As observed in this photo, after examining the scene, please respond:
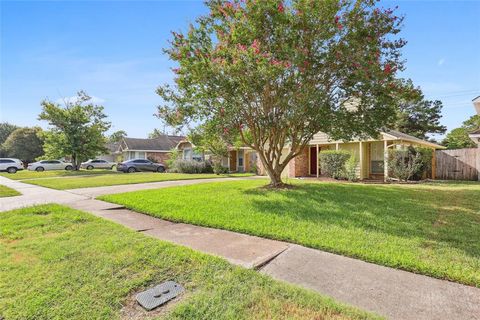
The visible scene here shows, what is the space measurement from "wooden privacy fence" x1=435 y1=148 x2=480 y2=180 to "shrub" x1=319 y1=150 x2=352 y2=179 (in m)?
6.47

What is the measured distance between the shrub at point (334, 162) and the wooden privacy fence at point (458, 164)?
6.47m

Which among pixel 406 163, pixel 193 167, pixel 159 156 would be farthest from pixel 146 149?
pixel 406 163

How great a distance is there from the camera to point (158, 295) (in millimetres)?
3006

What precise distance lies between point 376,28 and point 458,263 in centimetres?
757

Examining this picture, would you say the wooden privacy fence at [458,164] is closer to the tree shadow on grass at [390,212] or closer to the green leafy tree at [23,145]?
the tree shadow on grass at [390,212]

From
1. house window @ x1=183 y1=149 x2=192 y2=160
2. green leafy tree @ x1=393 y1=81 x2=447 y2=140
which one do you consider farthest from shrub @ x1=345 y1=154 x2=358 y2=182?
green leafy tree @ x1=393 y1=81 x2=447 y2=140

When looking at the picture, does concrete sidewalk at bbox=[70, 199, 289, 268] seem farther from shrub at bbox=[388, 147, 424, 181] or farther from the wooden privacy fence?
the wooden privacy fence

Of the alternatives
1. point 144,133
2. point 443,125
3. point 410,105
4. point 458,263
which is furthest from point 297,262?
point 144,133

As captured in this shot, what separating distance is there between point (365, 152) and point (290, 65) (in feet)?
38.3

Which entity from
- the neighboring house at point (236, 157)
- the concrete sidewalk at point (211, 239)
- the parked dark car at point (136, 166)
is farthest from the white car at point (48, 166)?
the concrete sidewalk at point (211, 239)

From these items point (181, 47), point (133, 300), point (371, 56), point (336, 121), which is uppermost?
point (181, 47)

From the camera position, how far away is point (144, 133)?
77500 mm

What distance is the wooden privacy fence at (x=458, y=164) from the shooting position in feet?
52.0

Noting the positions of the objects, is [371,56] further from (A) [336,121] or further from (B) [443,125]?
(B) [443,125]
